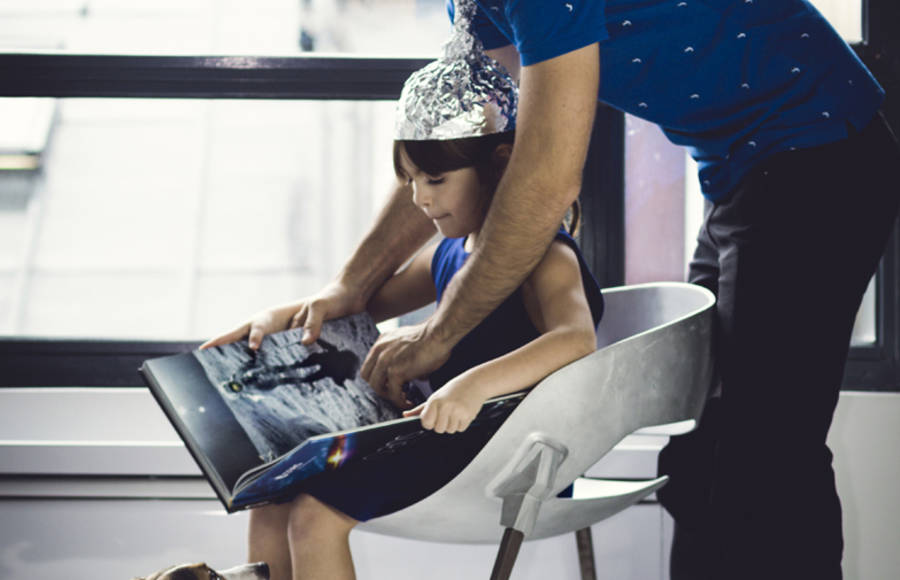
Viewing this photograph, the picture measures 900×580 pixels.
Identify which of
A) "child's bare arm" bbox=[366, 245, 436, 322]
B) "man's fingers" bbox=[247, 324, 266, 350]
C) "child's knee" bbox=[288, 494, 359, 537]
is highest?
"child's bare arm" bbox=[366, 245, 436, 322]

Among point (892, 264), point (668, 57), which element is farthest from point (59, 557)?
point (892, 264)

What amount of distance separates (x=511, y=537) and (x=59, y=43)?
61.6 inches

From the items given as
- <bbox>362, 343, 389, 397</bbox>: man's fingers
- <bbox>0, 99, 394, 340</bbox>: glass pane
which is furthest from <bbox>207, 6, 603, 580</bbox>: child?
<bbox>0, 99, 394, 340</bbox>: glass pane

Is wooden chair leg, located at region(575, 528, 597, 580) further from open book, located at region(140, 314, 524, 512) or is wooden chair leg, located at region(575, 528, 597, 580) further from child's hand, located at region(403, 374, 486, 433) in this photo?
child's hand, located at region(403, 374, 486, 433)

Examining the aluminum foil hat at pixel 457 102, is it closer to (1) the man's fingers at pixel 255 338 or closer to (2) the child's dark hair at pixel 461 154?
(2) the child's dark hair at pixel 461 154

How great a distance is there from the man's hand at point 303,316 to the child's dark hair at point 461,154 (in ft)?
0.75

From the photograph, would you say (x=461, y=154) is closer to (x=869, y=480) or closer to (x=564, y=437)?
(x=564, y=437)

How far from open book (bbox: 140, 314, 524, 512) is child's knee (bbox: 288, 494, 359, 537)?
2cm

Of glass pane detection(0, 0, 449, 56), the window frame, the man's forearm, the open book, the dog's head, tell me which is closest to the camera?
the open book

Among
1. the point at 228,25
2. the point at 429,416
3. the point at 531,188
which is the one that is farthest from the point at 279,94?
the point at 429,416

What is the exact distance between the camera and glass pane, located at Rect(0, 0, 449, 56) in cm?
175

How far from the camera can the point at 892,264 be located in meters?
1.60

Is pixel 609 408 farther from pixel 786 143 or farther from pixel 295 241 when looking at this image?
pixel 295 241

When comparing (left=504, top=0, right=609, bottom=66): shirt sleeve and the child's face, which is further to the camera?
the child's face
